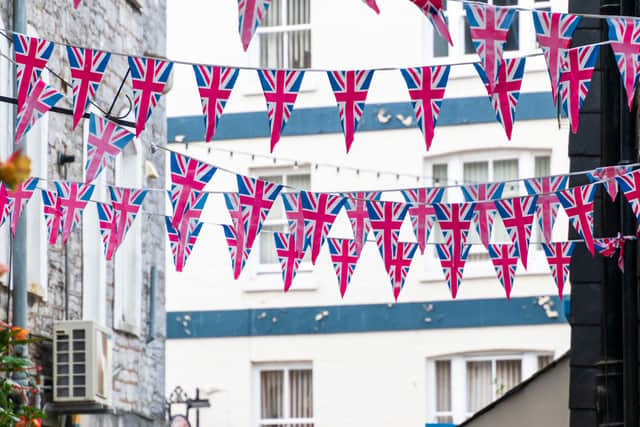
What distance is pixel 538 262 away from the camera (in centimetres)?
2250

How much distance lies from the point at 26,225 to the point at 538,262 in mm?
10855

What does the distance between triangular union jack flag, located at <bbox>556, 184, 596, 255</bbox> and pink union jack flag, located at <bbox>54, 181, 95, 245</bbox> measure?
309cm

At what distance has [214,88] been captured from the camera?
8742 millimetres

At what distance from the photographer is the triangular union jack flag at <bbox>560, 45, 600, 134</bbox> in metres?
8.23

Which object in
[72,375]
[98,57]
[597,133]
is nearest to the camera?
[98,57]

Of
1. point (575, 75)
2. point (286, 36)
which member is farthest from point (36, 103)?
point (286, 36)

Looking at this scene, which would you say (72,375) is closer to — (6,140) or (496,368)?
(6,140)

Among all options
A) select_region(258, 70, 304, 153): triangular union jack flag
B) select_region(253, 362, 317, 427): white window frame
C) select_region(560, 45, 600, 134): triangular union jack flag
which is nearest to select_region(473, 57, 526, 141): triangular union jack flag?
select_region(560, 45, 600, 134): triangular union jack flag

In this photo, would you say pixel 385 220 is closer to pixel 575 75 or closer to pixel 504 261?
pixel 504 261

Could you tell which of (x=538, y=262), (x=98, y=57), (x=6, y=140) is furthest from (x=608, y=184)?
(x=538, y=262)

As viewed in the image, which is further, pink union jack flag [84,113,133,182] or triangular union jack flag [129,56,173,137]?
pink union jack flag [84,113,133,182]

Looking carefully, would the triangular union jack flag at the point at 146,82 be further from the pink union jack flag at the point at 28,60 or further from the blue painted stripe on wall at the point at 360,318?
the blue painted stripe on wall at the point at 360,318

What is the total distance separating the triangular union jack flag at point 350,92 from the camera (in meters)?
8.65

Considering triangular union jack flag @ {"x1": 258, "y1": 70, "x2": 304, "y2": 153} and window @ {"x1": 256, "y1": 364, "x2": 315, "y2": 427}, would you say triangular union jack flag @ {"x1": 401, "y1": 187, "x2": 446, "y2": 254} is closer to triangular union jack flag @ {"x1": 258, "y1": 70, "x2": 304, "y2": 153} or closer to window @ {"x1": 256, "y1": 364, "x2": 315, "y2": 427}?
triangular union jack flag @ {"x1": 258, "y1": 70, "x2": 304, "y2": 153}
